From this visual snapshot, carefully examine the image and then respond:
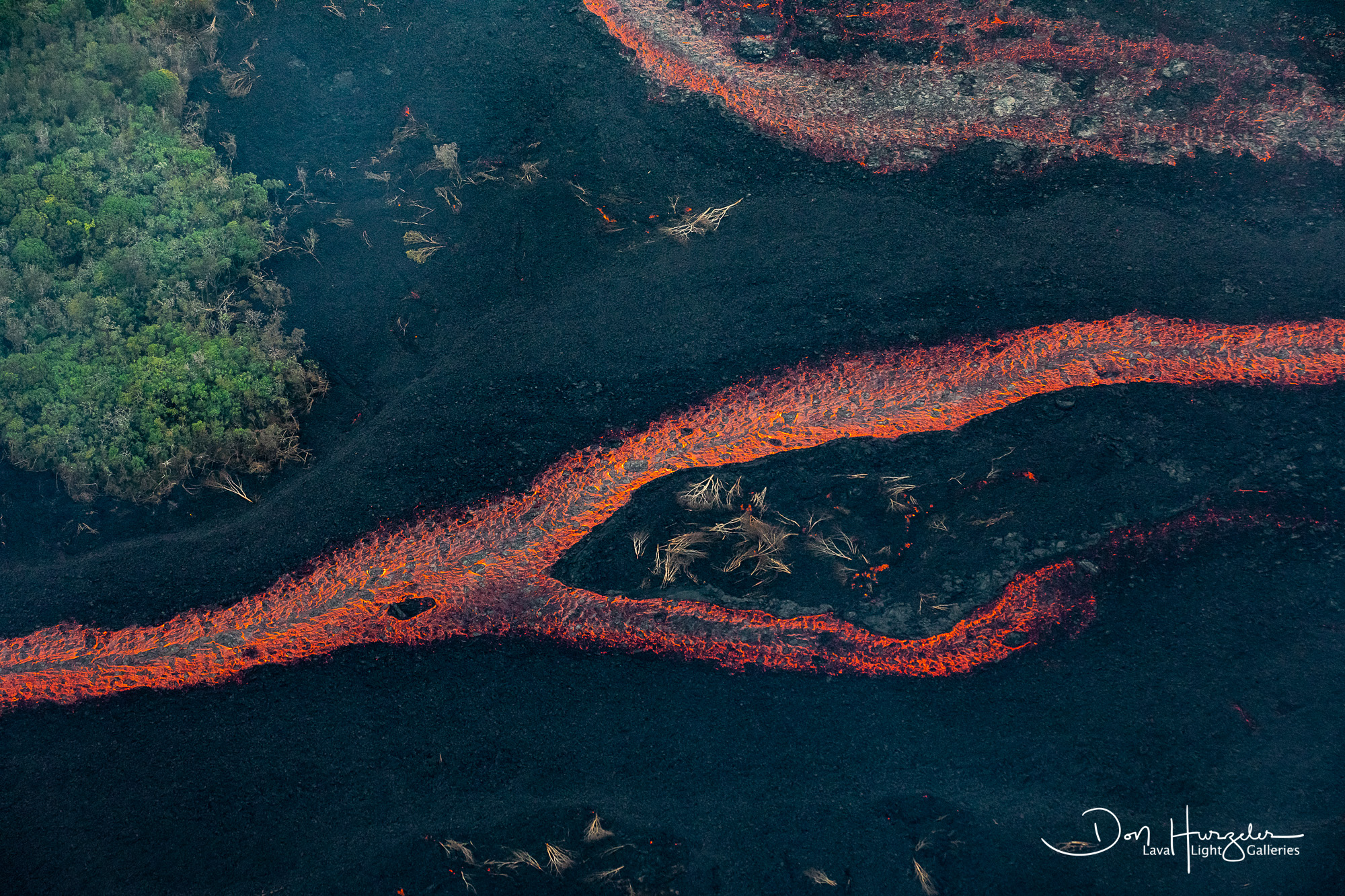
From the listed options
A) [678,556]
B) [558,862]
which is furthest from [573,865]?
[678,556]

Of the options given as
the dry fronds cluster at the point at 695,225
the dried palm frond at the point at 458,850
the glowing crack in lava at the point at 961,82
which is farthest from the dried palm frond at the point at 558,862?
the glowing crack in lava at the point at 961,82

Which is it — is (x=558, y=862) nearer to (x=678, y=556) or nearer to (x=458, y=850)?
(x=458, y=850)

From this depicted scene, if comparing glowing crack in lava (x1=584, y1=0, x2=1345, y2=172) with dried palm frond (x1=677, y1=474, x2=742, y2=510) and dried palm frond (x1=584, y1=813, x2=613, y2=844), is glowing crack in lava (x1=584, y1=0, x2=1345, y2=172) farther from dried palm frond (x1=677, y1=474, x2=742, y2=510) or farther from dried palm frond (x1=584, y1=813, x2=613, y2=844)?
dried palm frond (x1=584, y1=813, x2=613, y2=844)

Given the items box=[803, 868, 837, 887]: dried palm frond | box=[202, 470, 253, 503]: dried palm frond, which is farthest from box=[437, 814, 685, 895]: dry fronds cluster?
box=[202, 470, 253, 503]: dried palm frond

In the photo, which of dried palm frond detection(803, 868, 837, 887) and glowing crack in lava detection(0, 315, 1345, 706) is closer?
dried palm frond detection(803, 868, 837, 887)

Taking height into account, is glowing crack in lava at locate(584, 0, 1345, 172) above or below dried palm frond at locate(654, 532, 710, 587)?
above

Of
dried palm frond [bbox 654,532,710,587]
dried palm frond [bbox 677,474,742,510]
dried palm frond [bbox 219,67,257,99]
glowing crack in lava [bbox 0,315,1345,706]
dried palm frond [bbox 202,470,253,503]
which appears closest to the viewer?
glowing crack in lava [bbox 0,315,1345,706]
